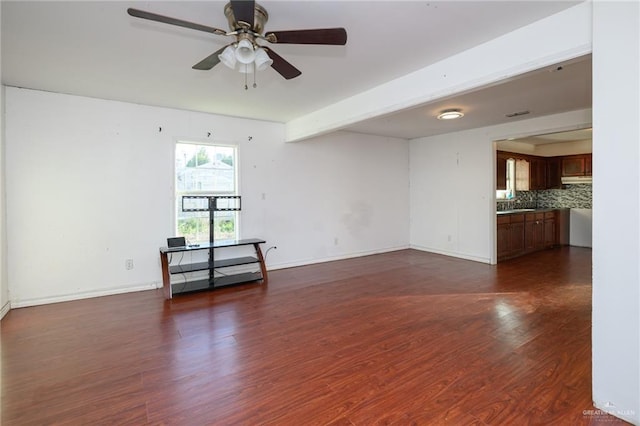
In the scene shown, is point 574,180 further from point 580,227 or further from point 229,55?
point 229,55

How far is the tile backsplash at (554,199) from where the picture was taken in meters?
7.42

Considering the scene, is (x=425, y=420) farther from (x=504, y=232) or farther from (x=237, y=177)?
(x=504, y=232)

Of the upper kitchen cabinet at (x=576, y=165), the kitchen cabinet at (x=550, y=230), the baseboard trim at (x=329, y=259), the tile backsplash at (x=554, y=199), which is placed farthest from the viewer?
the tile backsplash at (x=554, y=199)

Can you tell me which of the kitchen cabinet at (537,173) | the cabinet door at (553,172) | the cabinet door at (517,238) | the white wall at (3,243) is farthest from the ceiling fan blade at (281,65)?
the cabinet door at (553,172)

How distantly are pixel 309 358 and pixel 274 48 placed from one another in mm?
2512

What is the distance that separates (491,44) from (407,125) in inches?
123

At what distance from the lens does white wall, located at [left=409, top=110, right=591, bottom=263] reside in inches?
220

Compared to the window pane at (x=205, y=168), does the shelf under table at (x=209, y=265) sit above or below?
below

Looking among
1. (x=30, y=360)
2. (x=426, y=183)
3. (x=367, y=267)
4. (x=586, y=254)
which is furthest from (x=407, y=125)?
(x=30, y=360)

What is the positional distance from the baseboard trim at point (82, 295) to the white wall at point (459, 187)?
17.3 ft

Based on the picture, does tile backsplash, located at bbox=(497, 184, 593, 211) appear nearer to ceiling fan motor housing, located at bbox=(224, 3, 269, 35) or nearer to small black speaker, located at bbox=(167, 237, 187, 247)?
small black speaker, located at bbox=(167, 237, 187, 247)

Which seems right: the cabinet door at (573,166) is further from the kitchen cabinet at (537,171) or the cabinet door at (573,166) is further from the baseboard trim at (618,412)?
the baseboard trim at (618,412)

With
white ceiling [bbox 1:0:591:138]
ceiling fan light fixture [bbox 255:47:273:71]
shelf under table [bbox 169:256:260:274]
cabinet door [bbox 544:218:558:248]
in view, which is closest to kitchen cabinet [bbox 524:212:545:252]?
cabinet door [bbox 544:218:558:248]

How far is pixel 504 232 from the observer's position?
5930 mm
